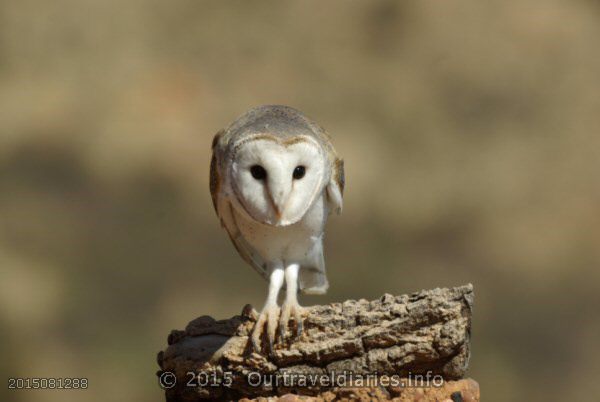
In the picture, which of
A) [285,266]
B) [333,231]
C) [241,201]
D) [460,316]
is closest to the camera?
[460,316]

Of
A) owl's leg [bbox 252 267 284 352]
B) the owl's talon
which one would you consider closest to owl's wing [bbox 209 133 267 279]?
owl's leg [bbox 252 267 284 352]

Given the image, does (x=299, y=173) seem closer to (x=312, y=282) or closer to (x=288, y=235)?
(x=288, y=235)

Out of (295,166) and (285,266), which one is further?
(285,266)

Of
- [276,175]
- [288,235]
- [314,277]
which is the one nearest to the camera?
[276,175]

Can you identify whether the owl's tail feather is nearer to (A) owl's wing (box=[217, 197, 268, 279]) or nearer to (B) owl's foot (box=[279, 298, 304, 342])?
(A) owl's wing (box=[217, 197, 268, 279])

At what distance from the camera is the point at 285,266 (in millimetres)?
3174

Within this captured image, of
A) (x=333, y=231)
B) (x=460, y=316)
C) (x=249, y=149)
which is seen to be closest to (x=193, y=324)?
(x=249, y=149)

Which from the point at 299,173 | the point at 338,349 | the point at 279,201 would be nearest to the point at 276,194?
the point at 279,201

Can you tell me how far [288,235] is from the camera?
3.08 metres

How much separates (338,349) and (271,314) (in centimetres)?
28

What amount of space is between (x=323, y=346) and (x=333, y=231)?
9.30 feet

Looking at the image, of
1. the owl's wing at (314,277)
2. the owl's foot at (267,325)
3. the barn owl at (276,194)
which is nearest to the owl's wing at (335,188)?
the barn owl at (276,194)

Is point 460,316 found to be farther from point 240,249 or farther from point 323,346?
point 240,249

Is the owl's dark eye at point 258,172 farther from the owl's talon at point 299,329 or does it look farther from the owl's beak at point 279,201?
the owl's talon at point 299,329
